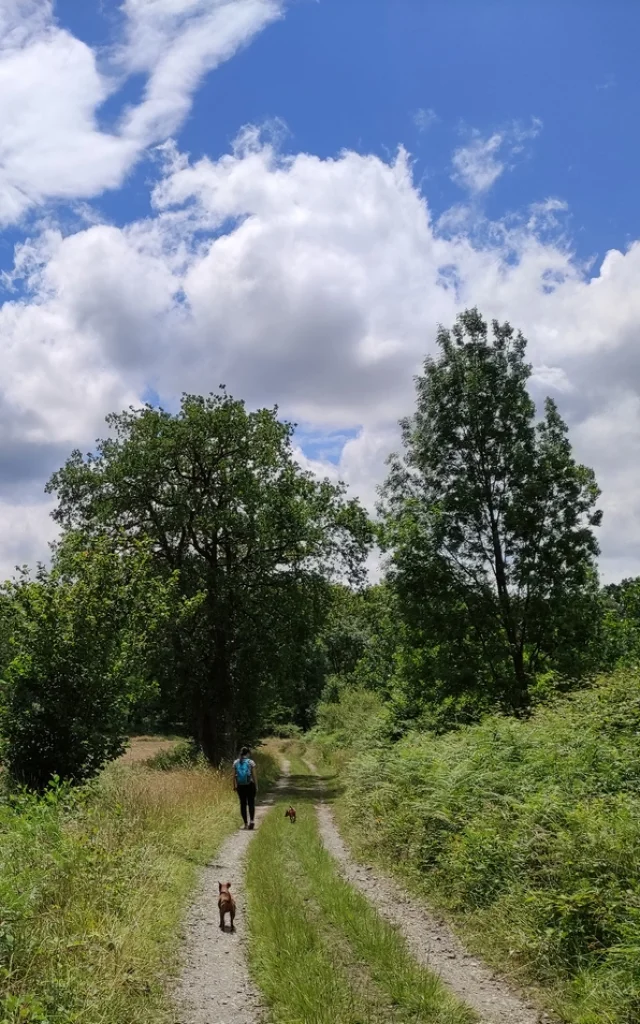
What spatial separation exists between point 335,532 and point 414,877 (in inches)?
797

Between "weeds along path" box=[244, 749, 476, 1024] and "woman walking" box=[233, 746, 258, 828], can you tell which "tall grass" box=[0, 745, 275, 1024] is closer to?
"weeds along path" box=[244, 749, 476, 1024]

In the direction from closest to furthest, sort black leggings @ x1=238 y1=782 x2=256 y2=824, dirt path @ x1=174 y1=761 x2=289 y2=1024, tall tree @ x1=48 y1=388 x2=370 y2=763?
1. dirt path @ x1=174 y1=761 x2=289 y2=1024
2. black leggings @ x1=238 y1=782 x2=256 y2=824
3. tall tree @ x1=48 y1=388 x2=370 y2=763

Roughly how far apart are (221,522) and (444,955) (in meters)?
22.2

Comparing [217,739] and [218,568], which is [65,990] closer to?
[218,568]

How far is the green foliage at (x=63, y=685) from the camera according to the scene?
13.8 m

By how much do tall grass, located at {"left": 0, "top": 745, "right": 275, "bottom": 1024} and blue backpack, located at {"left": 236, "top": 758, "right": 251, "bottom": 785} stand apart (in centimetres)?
319

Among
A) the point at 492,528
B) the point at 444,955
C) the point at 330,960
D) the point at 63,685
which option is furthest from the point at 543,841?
the point at 492,528

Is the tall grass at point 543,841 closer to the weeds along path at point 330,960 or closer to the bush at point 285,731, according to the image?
the weeds along path at point 330,960

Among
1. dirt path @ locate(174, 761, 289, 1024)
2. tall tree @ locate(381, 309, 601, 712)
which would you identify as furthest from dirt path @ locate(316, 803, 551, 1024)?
tall tree @ locate(381, 309, 601, 712)

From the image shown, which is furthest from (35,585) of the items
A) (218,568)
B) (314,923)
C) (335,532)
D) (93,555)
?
(335,532)

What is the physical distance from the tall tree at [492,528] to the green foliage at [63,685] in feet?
33.8

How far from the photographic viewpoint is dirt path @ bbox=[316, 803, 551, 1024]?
20.0 ft

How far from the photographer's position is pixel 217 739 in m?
31.3

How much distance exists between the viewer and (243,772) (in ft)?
54.7
